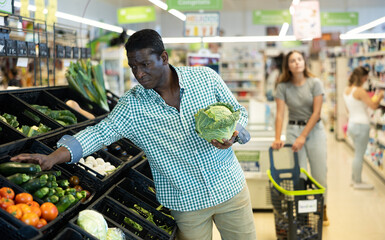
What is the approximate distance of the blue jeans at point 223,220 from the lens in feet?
8.05

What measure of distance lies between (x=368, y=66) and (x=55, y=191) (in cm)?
804

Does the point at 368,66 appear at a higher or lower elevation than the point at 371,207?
higher

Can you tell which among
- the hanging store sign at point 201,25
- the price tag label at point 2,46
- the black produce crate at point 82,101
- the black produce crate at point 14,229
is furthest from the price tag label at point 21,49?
the hanging store sign at point 201,25

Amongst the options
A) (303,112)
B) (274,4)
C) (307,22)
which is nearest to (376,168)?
(307,22)

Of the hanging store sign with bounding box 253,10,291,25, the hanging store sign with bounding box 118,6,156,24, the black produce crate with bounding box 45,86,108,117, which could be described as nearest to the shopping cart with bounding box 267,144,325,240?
the black produce crate with bounding box 45,86,108,117

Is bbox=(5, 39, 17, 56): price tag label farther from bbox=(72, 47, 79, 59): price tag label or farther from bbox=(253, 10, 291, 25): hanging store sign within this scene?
bbox=(253, 10, 291, 25): hanging store sign

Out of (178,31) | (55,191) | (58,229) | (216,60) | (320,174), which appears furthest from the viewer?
(178,31)

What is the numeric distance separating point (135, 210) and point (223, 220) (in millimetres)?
584

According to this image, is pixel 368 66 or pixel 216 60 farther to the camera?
pixel 368 66

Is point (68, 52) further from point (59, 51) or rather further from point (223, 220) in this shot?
point (223, 220)

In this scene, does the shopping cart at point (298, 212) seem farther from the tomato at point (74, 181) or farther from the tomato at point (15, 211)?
the tomato at point (15, 211)

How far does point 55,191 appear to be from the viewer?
2219mm

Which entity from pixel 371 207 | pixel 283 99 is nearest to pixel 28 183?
pixel 283 99

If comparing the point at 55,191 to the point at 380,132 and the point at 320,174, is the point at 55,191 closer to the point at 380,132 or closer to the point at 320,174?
the point at 320,174
